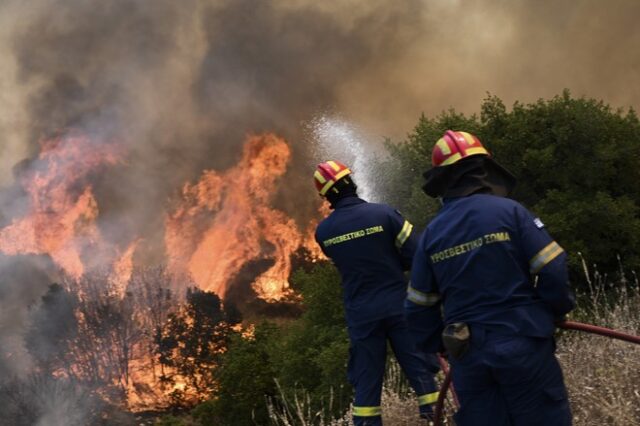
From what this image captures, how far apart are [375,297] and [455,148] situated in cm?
188

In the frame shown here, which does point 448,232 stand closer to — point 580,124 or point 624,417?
point 624,417

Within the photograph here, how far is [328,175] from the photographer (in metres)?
5.14

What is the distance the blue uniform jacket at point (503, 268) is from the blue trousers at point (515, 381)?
7cm

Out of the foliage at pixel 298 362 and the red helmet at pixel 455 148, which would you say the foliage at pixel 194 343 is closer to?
the foliage at pixel 298 362

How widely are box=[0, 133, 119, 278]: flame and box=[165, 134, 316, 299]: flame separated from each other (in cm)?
820

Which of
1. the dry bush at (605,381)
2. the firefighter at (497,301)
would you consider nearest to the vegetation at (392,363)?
the dry bush at (605,381)

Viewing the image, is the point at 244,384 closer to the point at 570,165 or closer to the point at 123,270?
the point at 570,165

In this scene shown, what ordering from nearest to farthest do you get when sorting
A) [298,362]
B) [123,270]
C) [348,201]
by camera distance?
[348,201]
[298,362]
[123,270]

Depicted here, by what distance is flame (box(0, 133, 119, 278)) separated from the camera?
5997 cm

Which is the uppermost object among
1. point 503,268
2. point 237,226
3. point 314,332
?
point 237,226

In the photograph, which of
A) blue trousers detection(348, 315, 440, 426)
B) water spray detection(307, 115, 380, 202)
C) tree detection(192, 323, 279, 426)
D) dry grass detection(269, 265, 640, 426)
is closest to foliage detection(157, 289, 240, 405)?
tree detection(192, 323, 279, 426)

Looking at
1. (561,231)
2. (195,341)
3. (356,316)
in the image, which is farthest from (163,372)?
(356,316)

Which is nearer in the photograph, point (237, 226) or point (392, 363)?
point (392, 363)

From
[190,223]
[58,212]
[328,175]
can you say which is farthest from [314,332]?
[58,212]
